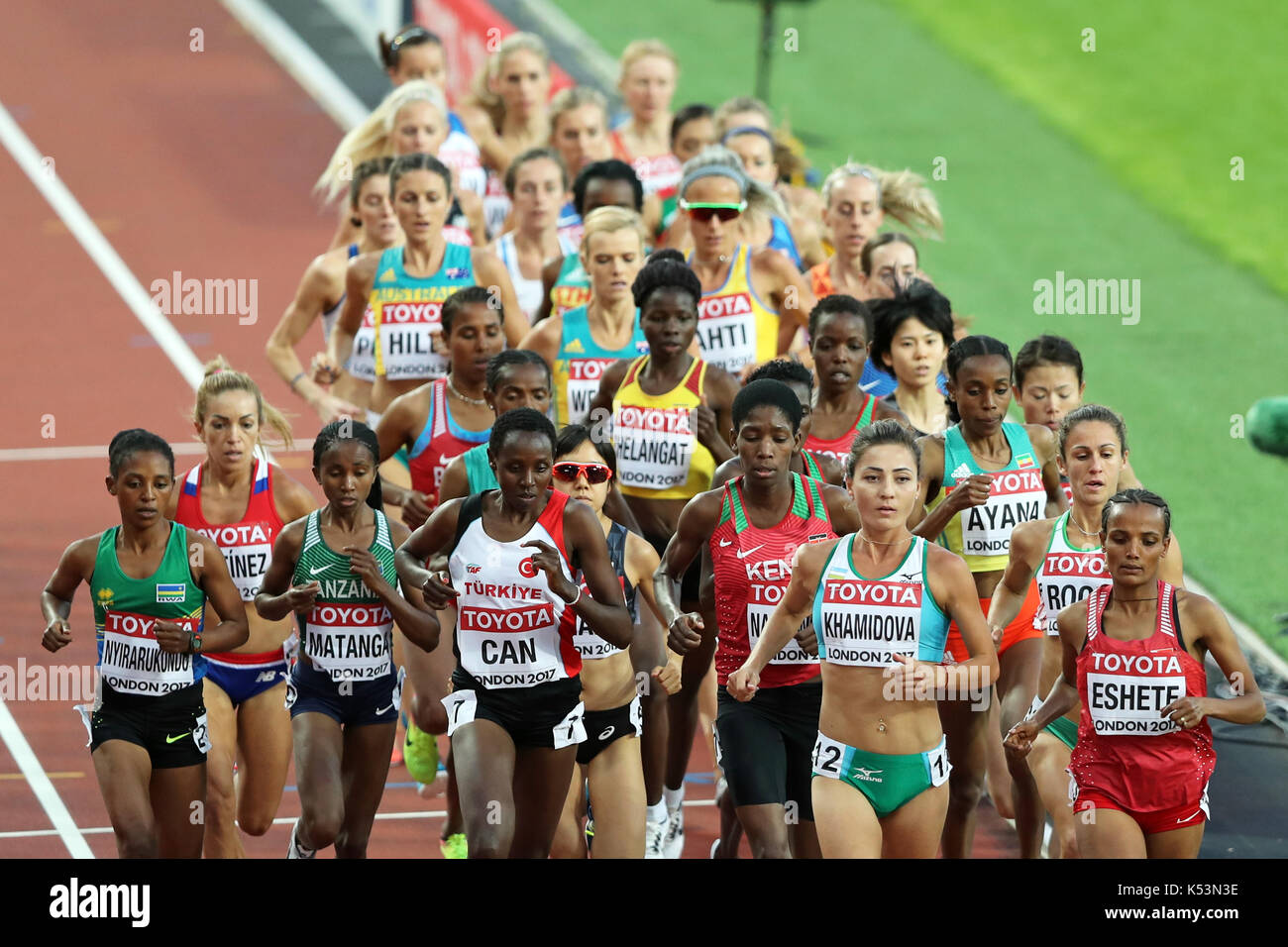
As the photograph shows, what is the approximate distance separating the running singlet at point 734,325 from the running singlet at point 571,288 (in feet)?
2.70

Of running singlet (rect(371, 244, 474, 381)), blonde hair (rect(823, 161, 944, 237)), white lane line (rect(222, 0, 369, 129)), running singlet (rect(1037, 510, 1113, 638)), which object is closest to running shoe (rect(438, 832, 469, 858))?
running singlet (rect(371, 244, 474, 381))

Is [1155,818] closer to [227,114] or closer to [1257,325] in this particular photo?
[1257,325]

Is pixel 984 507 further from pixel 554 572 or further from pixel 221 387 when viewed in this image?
pixel 221 387

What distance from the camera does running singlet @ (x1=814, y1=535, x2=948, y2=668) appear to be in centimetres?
884

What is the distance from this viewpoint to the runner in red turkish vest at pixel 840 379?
1067cm

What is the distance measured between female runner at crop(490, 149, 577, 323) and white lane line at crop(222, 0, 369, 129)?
36.0 feet

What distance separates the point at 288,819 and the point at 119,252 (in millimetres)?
11838

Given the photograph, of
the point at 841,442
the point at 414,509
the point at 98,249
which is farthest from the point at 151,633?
the point at 98,249

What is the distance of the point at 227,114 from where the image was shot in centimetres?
2538

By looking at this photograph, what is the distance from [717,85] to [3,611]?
1623 centimetres

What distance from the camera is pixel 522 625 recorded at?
30.5ft

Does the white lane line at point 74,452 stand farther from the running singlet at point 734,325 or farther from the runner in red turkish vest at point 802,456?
the runner in red turkish vest at point 802,456
